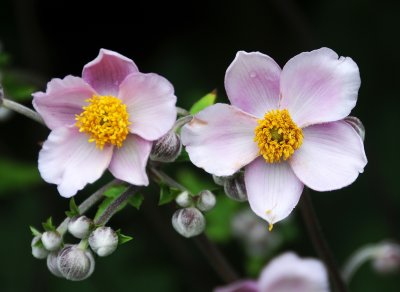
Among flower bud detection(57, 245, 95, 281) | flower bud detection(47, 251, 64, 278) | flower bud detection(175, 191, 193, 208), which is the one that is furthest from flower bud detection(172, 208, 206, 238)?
flower bud detection(47, 251, 64, 278)

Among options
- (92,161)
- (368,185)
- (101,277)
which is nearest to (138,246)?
(101,277)

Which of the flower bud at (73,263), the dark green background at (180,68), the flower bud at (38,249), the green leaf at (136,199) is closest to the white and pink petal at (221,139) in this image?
the green leaf at (136,199)

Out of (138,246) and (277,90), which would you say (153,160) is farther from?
(138,246)

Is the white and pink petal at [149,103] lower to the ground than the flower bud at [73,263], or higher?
higher

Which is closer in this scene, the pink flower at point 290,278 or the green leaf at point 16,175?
the pink flower at point 290,278

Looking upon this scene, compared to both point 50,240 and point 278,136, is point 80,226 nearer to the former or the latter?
point 50,240

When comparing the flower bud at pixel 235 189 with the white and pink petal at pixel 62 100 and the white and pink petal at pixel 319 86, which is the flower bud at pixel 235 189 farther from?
the white and pink petal at pixel 62 100
